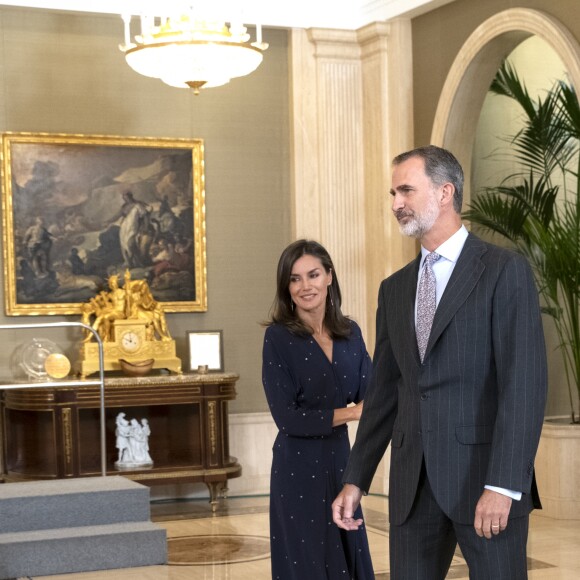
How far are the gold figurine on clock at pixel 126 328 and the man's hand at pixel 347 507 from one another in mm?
6314

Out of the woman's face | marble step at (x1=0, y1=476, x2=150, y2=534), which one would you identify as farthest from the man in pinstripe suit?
marble step at (x1=0, y1=476, x2=150, y2=534)

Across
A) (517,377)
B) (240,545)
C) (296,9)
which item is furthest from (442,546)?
(296,9)

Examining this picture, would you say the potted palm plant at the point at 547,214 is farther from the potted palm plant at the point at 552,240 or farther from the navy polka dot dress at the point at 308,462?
the navy polka dot dress at the point at 308,462

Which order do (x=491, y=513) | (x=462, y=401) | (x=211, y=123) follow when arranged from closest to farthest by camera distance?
(x=491, y=513)
(x=462, y=401)
(x=211, y=123)

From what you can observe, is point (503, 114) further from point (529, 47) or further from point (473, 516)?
point (473, 516)

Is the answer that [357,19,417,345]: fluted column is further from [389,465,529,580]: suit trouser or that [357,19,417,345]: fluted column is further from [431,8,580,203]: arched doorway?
[389,465,529,580]: suit trouser

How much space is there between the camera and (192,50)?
802cm

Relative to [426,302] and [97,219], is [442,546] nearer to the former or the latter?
[426,302]

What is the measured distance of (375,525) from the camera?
864 centimetres

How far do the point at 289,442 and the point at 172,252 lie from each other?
5.96 meters

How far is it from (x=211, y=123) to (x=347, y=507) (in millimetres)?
7424

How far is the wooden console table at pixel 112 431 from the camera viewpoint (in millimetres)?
9250

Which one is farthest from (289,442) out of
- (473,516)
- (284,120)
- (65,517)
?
(284,120)

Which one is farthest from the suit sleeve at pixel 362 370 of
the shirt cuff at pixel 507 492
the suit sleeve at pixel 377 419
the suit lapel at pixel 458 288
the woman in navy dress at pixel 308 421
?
the shirt cuff at pixel 507 492
